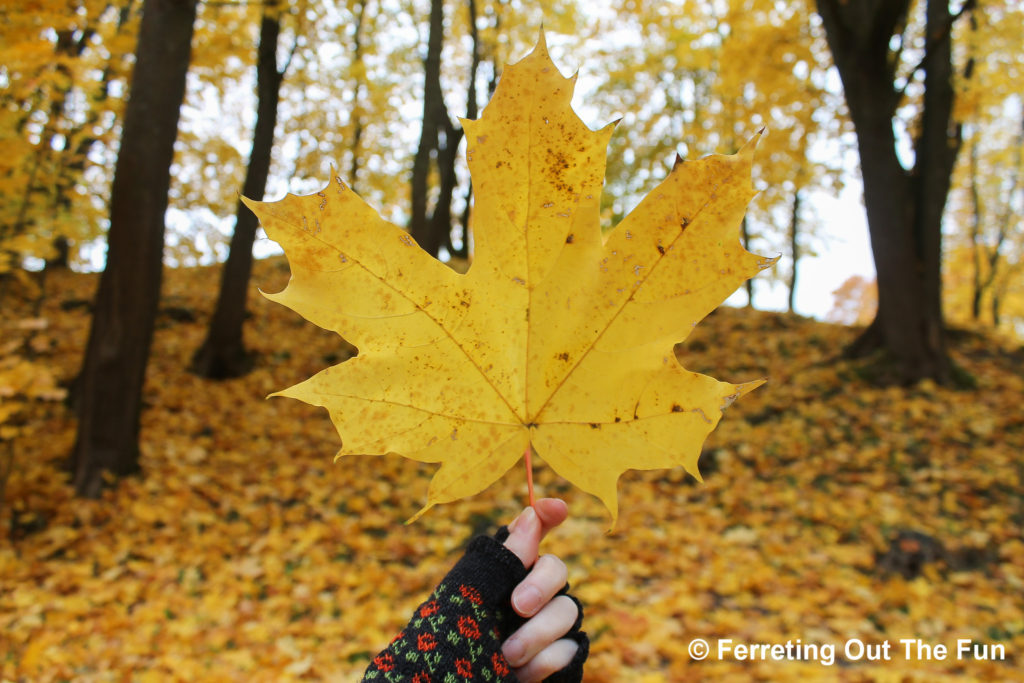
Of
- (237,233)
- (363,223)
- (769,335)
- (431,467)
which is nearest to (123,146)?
(237,233)

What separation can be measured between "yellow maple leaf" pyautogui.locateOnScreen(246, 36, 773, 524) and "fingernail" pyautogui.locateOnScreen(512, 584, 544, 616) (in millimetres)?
208

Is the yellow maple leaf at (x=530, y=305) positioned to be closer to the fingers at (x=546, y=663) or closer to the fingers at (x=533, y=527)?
the fingers at (x=533, y=527)

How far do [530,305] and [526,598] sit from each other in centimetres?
44

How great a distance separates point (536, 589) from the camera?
2.91ft

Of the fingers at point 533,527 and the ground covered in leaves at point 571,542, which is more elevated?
the fingers at point 533,527

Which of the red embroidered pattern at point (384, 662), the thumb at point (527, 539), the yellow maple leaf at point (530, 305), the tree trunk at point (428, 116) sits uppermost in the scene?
the tree trunk at point (428, 116)

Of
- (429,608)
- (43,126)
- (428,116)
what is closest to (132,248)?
(43,126)

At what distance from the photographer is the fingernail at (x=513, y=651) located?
0.90 metres

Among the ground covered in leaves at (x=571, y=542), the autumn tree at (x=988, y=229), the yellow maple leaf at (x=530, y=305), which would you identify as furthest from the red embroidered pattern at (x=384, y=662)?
the autumn tree at (x=988, y=229)

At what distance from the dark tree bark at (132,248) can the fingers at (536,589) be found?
4.19 m

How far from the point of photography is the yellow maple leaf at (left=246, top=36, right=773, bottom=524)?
2.41 ft

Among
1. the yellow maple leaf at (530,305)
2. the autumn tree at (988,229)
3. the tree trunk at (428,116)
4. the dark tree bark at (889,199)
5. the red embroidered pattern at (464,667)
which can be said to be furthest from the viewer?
the autumn tree at (988,229)

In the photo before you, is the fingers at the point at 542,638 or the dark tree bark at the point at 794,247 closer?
the fingers at the point at 542,638

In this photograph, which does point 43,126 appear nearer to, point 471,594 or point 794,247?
point 471,594
